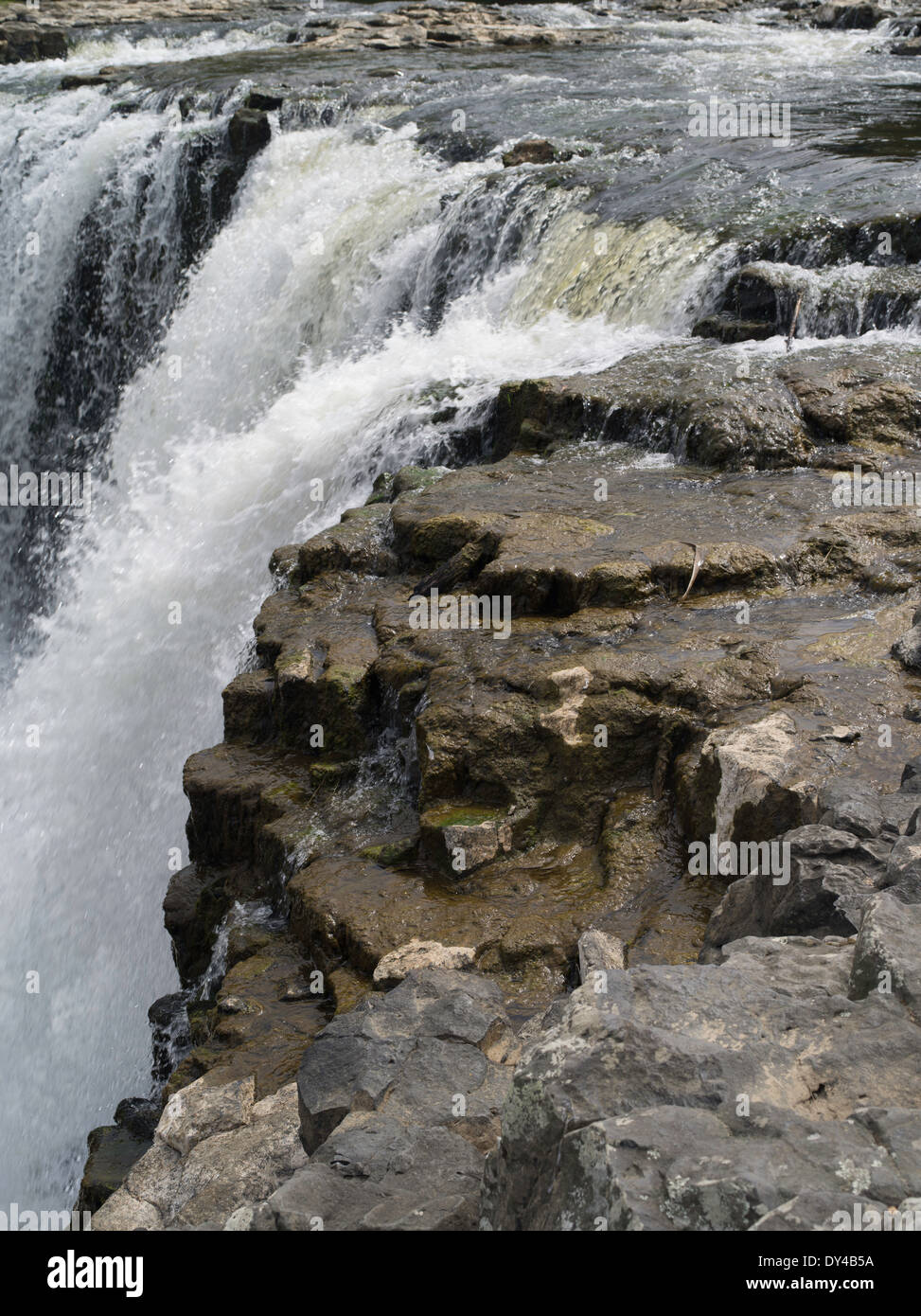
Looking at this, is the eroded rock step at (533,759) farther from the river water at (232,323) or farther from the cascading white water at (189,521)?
the river water at (232,323)

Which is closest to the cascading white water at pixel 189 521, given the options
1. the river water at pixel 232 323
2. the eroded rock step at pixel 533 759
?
the river water at pixel 232 323

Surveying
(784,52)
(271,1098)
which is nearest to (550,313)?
(271,1098)

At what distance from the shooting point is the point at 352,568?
796 cm

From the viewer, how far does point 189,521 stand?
36.9ft

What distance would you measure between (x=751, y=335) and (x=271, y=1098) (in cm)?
765

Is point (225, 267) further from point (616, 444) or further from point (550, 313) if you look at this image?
point (616, 444)

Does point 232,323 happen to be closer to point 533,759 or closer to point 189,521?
point 189,521

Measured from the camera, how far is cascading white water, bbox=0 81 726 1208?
8.00m

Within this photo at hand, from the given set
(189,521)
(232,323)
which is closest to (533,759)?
(189,521)

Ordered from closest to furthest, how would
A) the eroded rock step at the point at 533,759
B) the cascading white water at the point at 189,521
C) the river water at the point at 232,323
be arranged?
the eroded rock step at the point at 533,759 < the cascading white water at the point at 189,521 < the river water at the point at 232,323

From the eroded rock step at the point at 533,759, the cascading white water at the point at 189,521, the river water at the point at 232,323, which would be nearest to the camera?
the eroded rock step at the point at 533,759

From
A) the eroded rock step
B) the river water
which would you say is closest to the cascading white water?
the river water

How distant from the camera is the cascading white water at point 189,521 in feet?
26.2

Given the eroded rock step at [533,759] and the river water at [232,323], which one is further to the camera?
the river water at [232,323]
